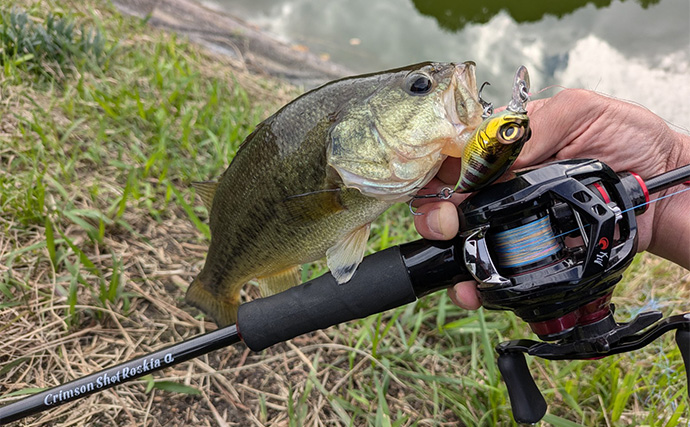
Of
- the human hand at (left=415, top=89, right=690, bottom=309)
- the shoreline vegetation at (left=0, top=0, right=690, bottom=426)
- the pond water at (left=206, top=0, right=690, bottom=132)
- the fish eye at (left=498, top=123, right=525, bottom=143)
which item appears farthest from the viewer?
the pond water at (left=206, top=0, right=690, bottom=132)

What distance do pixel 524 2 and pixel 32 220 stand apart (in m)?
10.2

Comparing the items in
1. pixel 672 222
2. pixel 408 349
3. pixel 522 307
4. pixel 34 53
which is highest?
pixel 672 222

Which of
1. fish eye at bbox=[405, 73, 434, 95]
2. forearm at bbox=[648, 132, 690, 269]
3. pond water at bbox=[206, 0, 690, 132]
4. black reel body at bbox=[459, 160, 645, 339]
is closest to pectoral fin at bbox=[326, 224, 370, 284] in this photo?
black reel body at bbox=[459, 160, 645, 339]

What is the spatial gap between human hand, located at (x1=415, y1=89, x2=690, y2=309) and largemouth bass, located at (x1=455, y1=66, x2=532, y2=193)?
49cm

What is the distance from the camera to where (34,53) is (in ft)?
11.5

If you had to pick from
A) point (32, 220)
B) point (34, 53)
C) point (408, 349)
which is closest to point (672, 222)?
point (408, 349)

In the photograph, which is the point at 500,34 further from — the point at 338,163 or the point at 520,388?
the point at 520,388

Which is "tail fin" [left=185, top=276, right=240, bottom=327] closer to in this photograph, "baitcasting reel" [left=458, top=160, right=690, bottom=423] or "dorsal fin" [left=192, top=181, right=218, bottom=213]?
"dorsal fin" [left=192, top=181, right=218, bottom=213]

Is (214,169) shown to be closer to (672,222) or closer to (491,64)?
(672,222)

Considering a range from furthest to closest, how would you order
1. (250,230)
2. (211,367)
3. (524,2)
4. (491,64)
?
(524,2) < (491,64) < (211,367) < (250,230)

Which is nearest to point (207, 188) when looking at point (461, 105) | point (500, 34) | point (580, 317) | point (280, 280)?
point (280, 280)

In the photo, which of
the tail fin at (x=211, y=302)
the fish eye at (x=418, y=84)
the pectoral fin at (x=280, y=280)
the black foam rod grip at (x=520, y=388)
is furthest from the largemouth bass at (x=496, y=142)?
the tail fin at (x=211, y=302)

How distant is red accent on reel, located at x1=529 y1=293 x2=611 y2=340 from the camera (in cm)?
145

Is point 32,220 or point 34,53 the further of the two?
point 34,53
